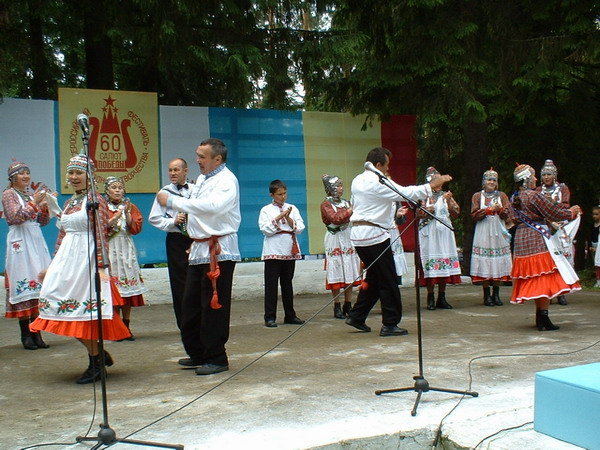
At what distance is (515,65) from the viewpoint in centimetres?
1155

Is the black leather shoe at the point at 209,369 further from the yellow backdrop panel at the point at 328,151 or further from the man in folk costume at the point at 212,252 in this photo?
the yellow backdrop panel at the point at 328,151

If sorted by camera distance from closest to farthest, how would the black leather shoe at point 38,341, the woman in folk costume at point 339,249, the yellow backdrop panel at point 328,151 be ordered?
the black leather shoe at point 38,341, the woman in folk costume at point 339,249, the yellow backdrop panel at point 328,151

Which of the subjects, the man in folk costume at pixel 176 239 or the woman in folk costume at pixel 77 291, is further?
the man in folk costume at pixel 176 239

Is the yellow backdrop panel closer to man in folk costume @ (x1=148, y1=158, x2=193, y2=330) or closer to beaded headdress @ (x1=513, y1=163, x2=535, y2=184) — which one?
beaded headdress @ (x1=513, y1=163, x2=535, y2=184)

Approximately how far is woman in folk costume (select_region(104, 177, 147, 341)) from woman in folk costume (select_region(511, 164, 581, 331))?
14.3 feet

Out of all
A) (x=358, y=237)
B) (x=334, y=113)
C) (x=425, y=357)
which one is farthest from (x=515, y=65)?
(x=425, y=357)

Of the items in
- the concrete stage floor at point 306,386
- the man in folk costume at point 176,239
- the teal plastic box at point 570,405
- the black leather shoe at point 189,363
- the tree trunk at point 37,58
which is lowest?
the concrete stage floor at point 306,386

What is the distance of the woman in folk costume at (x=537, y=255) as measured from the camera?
25.4 ft

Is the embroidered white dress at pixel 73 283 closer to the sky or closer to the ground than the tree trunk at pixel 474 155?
closer to the ground

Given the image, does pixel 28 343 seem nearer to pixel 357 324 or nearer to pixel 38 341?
pixel 38 341

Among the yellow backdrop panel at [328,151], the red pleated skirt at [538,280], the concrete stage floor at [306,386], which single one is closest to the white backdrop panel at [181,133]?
the yellow backdrop panel at [328,151]

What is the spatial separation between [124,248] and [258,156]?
355cm

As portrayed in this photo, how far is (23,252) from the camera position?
755 cm

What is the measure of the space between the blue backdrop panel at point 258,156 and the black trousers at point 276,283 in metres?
2.17
